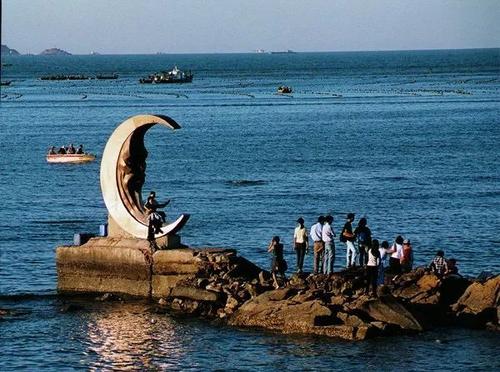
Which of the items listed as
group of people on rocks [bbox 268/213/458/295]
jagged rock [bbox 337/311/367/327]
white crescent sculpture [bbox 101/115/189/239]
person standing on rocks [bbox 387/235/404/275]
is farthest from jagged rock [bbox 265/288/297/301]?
white crescent sculpture [bbox 101/115/189/239]

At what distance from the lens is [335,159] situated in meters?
82.5

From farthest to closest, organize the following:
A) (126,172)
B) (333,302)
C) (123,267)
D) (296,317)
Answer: (126,172) → (123,267) → (333,302) → (296,317)

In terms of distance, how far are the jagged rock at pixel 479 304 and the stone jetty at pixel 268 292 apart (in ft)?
0.08

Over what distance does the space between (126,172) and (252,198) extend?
77.1 ft

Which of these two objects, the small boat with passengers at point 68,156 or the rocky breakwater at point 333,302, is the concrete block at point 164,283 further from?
the small boat with passengers at point 68,156

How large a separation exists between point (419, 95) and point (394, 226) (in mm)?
112648

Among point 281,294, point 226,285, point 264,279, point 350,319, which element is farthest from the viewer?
point 264,279

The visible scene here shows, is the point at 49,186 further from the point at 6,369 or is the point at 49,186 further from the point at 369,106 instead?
the point at 369,106

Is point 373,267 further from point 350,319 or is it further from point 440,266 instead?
point 440,266

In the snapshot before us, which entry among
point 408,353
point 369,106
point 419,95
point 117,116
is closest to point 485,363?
point 408,353

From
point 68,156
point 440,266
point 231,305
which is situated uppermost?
point 68,156

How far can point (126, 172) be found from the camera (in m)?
38.7

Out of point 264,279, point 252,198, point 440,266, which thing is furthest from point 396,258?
point 252,198

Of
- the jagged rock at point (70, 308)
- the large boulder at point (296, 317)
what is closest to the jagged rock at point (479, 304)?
the large boulder at point (296, 317)
